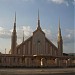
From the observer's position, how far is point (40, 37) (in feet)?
191

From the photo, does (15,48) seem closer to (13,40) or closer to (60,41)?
(13,40)

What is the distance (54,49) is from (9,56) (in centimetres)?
1691

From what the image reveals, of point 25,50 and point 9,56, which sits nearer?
point 9,56

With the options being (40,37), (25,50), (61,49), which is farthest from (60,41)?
(25,50)

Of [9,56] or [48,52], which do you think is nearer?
[9,56]

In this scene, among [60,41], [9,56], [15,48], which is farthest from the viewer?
[60,41]

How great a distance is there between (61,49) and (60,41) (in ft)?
7.44

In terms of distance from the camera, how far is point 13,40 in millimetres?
56688

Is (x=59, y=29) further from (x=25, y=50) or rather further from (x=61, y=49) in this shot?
(x=25, y=50)

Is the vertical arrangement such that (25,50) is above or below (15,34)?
below

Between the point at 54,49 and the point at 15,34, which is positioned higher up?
the point at 15,34

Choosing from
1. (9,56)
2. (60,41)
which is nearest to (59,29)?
(60,41)

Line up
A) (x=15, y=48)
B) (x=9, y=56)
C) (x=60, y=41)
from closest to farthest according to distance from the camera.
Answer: (x=9, y=56) → (x=15, y=48) → (x=60, y=41)

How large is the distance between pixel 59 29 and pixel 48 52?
7226mm
